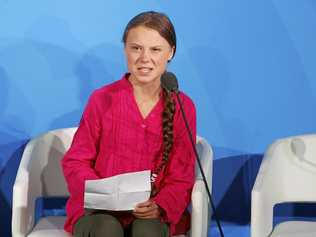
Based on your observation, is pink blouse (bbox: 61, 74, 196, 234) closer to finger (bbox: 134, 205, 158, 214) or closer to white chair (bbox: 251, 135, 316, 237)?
finger (bbox: 134, 205, 158, 214)

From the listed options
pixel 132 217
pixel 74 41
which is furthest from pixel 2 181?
pixel 132 217

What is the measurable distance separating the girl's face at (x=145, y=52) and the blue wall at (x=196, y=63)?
1.55ft

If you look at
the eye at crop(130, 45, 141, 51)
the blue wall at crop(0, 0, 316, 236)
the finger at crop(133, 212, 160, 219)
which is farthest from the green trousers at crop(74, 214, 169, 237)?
the blue wall at crop(0, 0, 316, 236)

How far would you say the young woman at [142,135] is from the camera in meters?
2.59

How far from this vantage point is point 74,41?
3064mm

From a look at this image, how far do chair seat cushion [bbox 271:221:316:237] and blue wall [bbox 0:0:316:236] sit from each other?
0.47m

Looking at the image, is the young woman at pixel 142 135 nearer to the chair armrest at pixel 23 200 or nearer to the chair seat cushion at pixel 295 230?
the chair armrest at pixel 23 200

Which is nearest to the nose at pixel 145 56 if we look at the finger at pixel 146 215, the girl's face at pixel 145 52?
the girl's face at pixel 145 52

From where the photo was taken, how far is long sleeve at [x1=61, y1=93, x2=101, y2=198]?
2604 millimetres

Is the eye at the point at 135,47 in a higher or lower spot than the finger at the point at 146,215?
higher

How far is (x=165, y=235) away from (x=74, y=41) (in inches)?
37.5

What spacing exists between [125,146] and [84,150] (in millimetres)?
139

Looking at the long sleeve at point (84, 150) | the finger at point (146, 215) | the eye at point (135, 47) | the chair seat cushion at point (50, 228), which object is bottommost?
the chair seat cushion at point (50, 228)

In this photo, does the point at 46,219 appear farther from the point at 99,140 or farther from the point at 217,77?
the point at 217,77
